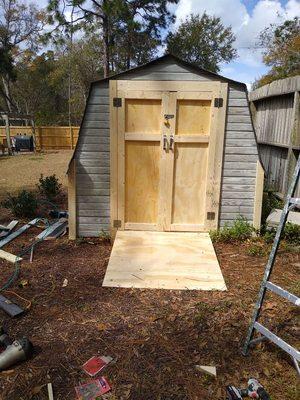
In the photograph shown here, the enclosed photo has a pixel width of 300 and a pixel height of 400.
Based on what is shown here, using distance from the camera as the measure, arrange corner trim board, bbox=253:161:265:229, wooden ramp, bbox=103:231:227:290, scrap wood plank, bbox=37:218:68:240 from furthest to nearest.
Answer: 1. scrap wood plank, bbox=37:218:68:240
2. corner trim board, bbox=253:161:265:229
3. wooden ramp, bbox=103:231:227:290

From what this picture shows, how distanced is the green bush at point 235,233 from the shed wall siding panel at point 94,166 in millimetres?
1594

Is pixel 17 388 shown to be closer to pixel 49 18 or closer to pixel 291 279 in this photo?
pixel 291 279

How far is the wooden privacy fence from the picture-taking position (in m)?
23.8

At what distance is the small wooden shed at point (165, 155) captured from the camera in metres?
4.50

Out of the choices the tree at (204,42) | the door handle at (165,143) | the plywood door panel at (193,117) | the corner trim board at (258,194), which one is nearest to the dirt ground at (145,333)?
the corner trim board at (258,194)

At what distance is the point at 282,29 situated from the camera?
23.8 metres

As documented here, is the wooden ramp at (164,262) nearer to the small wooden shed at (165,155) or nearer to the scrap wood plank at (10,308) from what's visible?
the small wooden shed at (165,155)

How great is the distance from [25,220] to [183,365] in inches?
169

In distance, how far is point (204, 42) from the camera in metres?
32.2

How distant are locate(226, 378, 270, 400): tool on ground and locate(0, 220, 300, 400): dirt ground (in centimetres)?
7

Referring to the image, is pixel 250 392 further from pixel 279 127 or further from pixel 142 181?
pixel 279 127

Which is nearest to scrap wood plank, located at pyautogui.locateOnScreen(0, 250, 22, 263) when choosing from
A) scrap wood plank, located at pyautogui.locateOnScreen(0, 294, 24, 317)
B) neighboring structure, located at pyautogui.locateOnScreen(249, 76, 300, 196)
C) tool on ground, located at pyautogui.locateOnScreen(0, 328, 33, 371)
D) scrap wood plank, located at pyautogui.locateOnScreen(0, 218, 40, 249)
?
scrap wood plank, located at pyautogui.locateOnScreen(0, 218, 40, 249)

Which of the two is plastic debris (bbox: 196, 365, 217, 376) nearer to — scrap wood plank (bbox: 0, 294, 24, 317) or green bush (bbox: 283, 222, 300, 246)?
scrap wood plank (bbox: 0, 294, 24, 317)

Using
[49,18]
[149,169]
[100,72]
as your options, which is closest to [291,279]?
[149,169]
